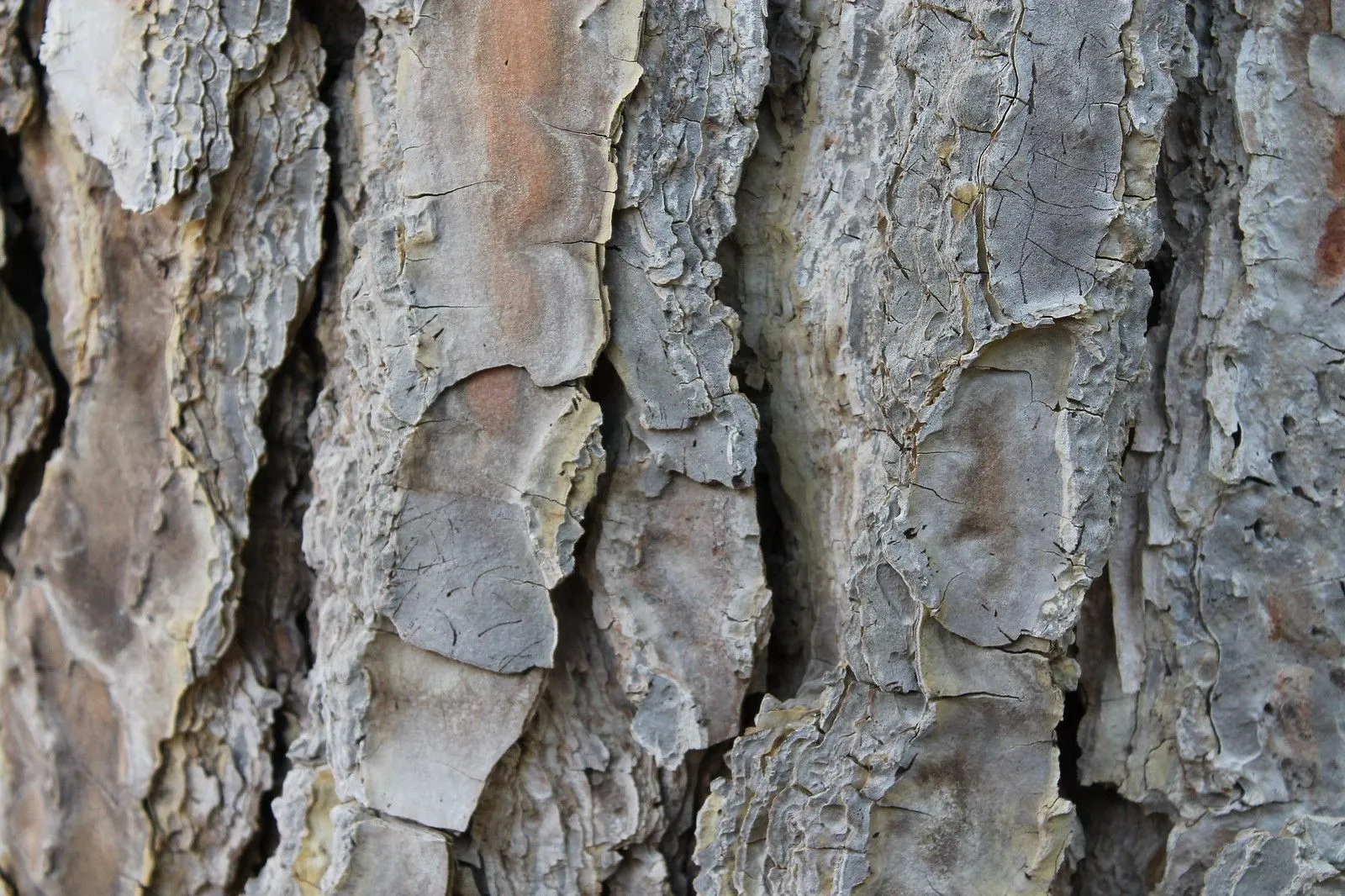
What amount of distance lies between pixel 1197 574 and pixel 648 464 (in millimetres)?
605

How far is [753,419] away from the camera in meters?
1.14

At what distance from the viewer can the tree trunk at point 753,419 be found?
107 centimetres

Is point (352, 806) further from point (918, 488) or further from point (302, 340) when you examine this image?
point (918, 488)

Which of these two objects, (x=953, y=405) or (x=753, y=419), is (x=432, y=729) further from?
(x=953, y=405)

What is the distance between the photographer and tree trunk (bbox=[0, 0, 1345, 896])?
1069 mm

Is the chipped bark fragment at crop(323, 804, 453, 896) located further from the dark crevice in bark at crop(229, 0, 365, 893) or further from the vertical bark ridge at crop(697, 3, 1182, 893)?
the vertical bark ridge at crop(697, 3, 1182, 893)

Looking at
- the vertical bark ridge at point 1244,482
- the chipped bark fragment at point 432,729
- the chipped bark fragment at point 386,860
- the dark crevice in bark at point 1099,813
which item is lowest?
the chipped bark fragment at point 386,860

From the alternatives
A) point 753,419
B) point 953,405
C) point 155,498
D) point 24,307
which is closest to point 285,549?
point 155,498

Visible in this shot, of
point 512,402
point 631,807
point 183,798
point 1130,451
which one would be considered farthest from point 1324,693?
point 183,798

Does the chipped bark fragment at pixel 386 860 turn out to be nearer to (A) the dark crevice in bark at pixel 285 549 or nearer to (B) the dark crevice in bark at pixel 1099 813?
(A) the dark crevice in bark at pixel 285 549

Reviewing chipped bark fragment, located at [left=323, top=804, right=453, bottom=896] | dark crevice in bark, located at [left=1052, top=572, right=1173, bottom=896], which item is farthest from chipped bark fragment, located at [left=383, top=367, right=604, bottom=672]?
dark crevice in bark, located at [left=1052, top=572, right=1173, bottom=896]

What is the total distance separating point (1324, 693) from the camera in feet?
3.78

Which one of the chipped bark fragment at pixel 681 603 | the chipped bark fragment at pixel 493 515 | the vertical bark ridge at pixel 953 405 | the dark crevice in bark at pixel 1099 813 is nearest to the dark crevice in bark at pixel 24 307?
the chipped bark fragment at pixel 493 515

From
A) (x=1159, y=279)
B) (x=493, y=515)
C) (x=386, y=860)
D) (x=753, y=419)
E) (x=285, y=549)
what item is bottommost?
(x=386, y=860)
